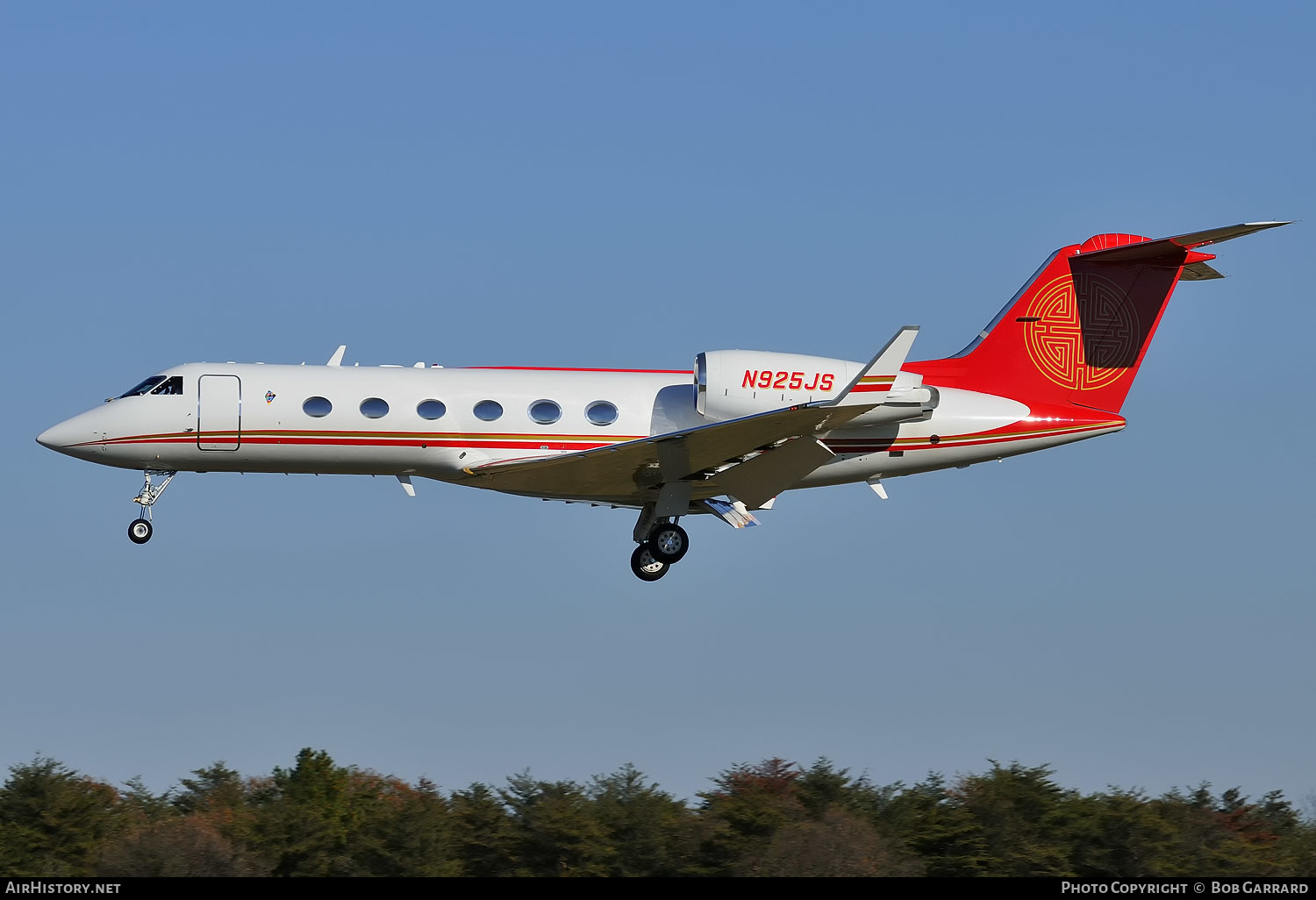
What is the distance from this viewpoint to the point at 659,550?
2441 centimetres

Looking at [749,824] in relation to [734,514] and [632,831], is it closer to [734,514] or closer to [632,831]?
[632,831]

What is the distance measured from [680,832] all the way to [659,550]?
420cm

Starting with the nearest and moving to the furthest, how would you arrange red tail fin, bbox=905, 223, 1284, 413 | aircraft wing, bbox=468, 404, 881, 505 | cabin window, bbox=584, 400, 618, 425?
aircraft wing, bbox=468, 404, 881, 505, cabin window, bbox=584, 400, 618, 425, red tail fin, bbox=905, 223, 1284, 413

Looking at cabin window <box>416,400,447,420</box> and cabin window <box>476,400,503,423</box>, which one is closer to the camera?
cabin window <box>416,400,447,420</box>

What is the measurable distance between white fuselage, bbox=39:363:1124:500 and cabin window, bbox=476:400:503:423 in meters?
0.04

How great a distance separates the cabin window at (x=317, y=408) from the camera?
23406 millimetres

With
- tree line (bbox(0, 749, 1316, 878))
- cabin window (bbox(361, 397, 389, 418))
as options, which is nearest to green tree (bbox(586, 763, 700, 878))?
tree line (bbox(0, 749, 1316, 878))

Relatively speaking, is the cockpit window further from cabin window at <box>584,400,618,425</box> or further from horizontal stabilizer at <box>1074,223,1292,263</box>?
horizontal stabilizer at <box>1074,223,1292,263</box>

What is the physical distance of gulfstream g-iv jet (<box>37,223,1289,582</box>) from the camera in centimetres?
2339

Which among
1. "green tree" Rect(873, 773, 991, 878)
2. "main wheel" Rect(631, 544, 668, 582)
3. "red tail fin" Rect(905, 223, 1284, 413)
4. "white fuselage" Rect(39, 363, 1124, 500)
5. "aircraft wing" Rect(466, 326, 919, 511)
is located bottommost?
"green tree" Rect(873, 773, 991, 878)

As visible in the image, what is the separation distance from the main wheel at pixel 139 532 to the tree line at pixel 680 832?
414 centimetres

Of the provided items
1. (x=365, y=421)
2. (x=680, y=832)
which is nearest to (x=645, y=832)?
(x=680, y=832)

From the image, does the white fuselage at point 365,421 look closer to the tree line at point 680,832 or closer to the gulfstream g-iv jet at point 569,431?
the gulfstream g-iv jet at point 569,431

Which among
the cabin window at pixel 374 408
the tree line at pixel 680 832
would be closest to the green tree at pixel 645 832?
the tree line at pixel 680 832
